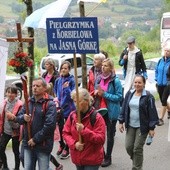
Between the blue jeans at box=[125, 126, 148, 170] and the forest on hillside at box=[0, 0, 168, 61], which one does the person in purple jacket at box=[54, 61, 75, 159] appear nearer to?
the blue jeans at box=[125, 126, 148, 170]

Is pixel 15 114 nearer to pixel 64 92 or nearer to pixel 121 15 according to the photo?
pixel 64 92

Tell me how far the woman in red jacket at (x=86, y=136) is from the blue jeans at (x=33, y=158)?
66 centimetres

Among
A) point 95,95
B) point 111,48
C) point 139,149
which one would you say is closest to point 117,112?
point 95,95

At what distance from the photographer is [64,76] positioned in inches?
333

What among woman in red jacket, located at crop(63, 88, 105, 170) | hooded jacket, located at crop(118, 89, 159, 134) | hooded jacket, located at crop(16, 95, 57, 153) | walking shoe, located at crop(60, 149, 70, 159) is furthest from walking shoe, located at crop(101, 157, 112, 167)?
woman in red jacket, located at crop(63, 88, 105, 170)

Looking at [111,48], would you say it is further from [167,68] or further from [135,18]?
[135,18]

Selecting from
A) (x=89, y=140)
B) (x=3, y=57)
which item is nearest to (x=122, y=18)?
(x=3, y=57)

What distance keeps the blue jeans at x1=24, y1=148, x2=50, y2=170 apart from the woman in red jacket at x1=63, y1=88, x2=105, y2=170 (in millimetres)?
664

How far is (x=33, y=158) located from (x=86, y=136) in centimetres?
114

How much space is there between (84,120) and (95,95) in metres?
2.14

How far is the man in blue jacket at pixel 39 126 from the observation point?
20.2 feet

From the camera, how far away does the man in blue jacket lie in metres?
6.16

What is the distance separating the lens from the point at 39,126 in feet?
20.4

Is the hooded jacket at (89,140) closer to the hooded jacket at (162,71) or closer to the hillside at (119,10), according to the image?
the hooded jacket at (162,71)
